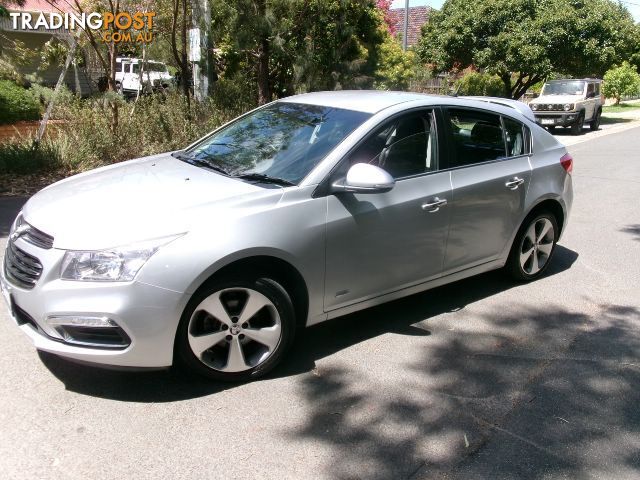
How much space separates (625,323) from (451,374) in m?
1.81

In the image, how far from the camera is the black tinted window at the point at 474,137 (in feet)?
15.3

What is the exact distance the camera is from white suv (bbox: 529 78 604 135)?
69.3 feet

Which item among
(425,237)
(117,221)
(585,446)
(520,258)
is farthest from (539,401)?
(117,221)

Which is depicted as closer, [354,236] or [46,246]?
[46,246]

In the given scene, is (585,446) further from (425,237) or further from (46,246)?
(46,246)

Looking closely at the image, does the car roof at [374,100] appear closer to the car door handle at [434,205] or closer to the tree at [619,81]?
the car door handle at [434,205]

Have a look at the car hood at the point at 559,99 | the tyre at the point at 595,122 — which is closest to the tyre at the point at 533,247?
the car hood at the point at 559,99

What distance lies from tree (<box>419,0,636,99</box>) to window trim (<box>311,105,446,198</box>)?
65.3 feet

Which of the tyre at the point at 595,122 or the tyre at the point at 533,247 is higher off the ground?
the tyre at the point at 595,122

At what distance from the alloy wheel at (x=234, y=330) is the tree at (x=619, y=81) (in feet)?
146

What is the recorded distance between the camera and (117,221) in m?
3.31

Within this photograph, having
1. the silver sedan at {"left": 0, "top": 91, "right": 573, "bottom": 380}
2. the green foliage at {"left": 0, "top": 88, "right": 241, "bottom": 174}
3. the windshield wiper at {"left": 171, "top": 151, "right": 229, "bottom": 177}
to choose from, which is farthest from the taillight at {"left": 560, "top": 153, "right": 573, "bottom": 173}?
the green foliage at {"left": 0, "top": 88, "right": 241, "bottom": 174}

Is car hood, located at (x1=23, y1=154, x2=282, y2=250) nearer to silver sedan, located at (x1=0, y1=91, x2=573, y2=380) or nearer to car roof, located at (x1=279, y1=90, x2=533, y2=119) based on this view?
silver sedan, located at (x1=0, y1=91, x2=573, y2=380)

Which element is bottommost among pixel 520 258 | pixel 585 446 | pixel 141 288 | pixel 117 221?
pixel 585 446
